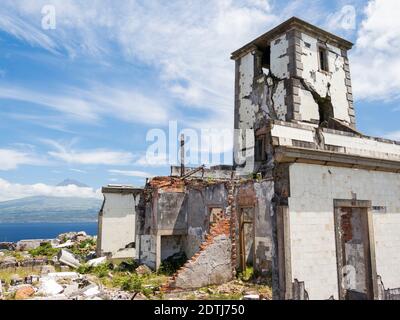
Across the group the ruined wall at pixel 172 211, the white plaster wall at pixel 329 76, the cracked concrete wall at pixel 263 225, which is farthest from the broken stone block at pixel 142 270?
the white plaster wall at pixel 329 76

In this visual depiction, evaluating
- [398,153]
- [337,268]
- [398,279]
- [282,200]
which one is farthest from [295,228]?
[398,153]

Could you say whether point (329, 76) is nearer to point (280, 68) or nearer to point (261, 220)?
point (280, 68)

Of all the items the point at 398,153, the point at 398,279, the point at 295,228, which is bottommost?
the point at 398,279

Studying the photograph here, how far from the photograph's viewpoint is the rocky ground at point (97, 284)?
1057 cm

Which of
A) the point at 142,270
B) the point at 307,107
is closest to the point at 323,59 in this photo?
the point at 307,107

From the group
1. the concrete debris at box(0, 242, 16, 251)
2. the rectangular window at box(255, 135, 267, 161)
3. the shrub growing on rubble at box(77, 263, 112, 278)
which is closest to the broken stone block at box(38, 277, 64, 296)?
the shrub growing on rubble at box(77, 263, 112, 278)

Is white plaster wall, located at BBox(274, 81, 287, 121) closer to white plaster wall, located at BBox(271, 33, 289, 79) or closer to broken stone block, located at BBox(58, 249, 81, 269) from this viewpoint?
white plaster wall, located at BBox(271, 33, 289, 79)

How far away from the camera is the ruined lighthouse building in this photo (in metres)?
7.01

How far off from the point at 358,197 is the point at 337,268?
190cm

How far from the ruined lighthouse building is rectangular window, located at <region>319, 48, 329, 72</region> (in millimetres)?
54

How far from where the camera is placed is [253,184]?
13164 millimetres

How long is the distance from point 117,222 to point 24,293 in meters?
10.1

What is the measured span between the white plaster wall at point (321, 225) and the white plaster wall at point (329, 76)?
9197 millimetres
